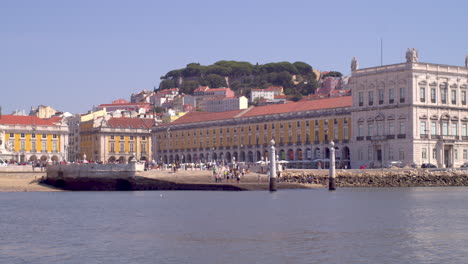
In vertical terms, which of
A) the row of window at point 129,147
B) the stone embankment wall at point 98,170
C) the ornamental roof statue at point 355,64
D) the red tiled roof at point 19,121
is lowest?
the stone embankment wall at point 98,170

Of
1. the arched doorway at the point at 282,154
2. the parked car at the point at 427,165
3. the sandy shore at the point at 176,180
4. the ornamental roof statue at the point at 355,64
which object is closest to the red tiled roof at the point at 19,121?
the arched doorway at the point at 282,154

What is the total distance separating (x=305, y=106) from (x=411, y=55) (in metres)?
22.4

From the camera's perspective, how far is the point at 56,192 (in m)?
80.8

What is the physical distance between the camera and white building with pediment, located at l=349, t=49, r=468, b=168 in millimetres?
94562

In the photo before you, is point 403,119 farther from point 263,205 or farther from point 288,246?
point 288,246

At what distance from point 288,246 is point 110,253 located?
6.66 meters

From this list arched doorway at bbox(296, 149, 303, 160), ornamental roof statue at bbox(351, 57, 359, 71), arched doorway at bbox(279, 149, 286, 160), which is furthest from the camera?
arched doorway at bbox(279, 149, 286, 160)

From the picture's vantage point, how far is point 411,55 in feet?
309

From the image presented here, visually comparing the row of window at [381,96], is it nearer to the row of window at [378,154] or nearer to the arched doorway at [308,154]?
the row of window at [378,154]

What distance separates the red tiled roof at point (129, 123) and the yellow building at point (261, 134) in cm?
479

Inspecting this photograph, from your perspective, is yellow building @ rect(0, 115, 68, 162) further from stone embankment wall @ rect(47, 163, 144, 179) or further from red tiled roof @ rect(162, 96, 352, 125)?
stone embankment wall @ rect(47, 163, 144, 179)

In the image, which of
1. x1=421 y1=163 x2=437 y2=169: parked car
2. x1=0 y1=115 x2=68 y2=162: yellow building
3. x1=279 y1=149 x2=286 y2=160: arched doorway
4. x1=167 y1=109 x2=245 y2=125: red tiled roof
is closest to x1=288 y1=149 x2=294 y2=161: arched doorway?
x1=279 y1=149 x2=286 y2=160: arched doorway

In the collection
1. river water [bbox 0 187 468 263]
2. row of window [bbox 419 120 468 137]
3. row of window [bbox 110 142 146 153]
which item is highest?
row of window [bbox 419 120 468 137]

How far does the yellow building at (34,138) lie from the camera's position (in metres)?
122
